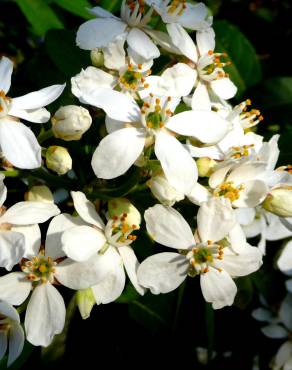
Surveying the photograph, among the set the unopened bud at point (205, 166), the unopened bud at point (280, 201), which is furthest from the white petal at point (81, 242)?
the unopened bud at point (280, 201)

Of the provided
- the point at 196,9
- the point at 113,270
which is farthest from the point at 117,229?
the point at 196,9

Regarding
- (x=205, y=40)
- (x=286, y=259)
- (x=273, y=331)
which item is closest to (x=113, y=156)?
(x=205, y=40)

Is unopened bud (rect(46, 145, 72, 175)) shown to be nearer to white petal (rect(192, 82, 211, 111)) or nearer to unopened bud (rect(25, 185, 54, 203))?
unopened bud (rect(25, 185, 54, 203))

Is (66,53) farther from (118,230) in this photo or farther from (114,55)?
(118,230)

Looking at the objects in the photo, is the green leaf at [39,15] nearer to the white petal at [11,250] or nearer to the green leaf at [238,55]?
the green leaf at [238,55]

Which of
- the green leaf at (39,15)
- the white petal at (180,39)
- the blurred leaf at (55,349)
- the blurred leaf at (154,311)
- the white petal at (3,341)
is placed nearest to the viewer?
the white petal at (3,341)

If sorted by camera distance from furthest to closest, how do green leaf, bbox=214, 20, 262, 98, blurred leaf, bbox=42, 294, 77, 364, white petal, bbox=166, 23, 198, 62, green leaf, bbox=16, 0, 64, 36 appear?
green leaf, bbox=214, 20, 262, 98 → green leaf, bbox=16, 0, 64, 36 → blurred leaf, bbox=42, 294, 77, 364 → white petal, bbox=166, 23, 198, 62

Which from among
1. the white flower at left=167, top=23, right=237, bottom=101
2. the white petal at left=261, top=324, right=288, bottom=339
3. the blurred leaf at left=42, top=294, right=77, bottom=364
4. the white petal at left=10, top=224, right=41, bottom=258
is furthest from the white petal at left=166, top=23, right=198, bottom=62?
the white petal at left=261, top=324, right=288, bottom=339
